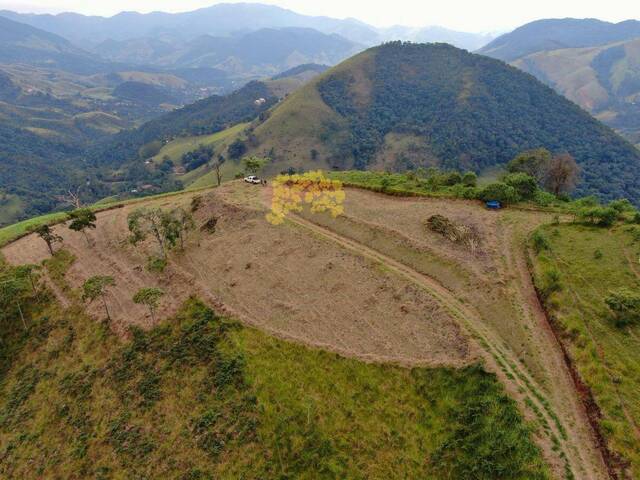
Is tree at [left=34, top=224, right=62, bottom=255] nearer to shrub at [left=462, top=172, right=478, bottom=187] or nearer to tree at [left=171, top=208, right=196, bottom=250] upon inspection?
tree at [left=171, top=208, right=196, bottom=250]

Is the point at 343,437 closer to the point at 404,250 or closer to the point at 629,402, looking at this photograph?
the point at 629,402

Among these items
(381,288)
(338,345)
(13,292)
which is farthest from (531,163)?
(13,292)

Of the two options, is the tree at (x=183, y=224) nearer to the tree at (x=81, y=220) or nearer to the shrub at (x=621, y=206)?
the tree at (x=81, y=220)

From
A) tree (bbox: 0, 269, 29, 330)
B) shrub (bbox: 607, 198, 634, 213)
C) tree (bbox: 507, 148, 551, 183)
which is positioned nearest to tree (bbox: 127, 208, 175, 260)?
tree (bbox: 0, 269, 29, 330)

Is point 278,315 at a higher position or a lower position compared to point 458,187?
lower

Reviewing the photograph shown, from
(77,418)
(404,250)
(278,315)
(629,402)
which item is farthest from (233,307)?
(629,402)

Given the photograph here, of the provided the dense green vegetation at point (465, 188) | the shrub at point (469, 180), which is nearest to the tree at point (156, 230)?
the dense green vegetation at point (465, 188)
